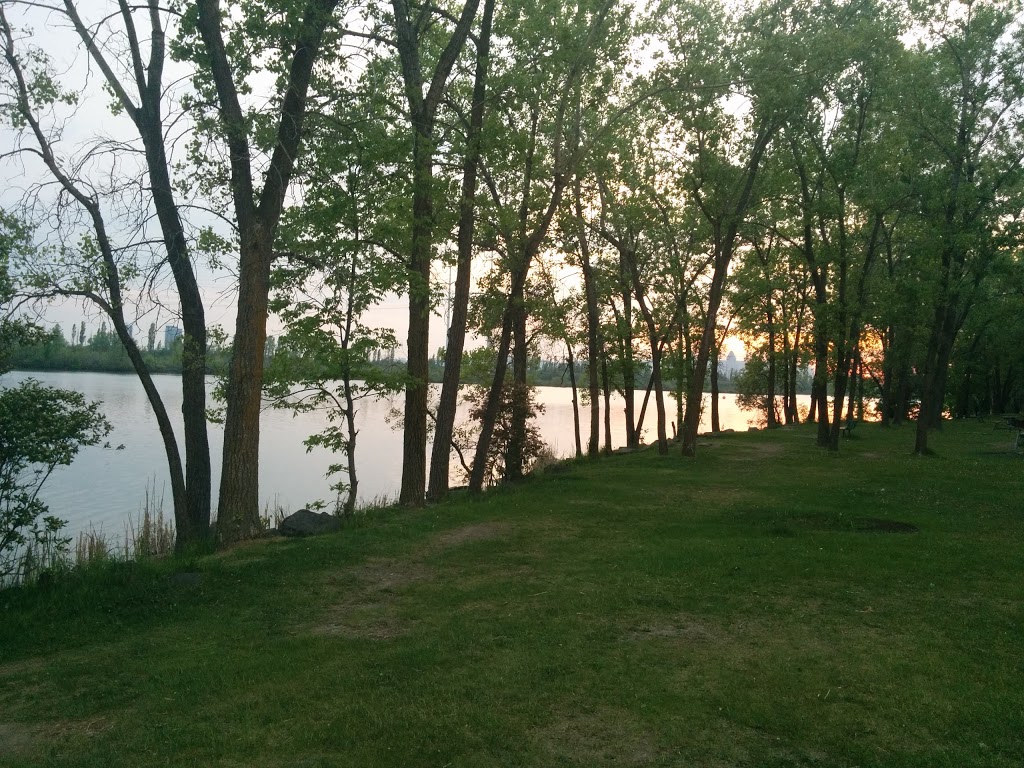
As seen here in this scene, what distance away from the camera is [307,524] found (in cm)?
1086

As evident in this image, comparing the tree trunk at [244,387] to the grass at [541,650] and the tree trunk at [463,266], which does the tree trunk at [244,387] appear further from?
the tree trunk at [463,266]

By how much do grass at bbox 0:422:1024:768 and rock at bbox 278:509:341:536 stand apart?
20.4 inches

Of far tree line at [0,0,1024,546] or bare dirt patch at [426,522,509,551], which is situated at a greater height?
far tree line at [0,0,1024,546]

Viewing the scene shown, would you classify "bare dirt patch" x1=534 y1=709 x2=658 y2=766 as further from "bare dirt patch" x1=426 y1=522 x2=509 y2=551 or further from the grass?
"bare dirt patch" x1=426 y1=522 x2=509 y2=551

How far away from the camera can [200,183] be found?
10.9 metres

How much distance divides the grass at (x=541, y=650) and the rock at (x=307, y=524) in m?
0.52

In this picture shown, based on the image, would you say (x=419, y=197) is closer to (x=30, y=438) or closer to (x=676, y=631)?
(x=30, y=438)

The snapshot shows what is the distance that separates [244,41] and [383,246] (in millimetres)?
4323

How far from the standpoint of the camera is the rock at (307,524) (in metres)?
10.7

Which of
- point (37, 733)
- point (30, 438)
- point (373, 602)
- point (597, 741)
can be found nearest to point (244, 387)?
point (30, 438)


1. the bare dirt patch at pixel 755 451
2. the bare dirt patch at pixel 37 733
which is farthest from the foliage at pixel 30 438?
the bare dirt patch at pixel 755 451

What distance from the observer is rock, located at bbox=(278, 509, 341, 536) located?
10.7 m

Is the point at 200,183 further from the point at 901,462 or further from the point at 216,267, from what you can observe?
the point at 901,462

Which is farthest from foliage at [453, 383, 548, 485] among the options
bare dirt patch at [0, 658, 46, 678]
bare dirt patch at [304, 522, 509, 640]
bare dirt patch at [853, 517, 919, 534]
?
bare dirt patch at [0, 658, 46, 678]
